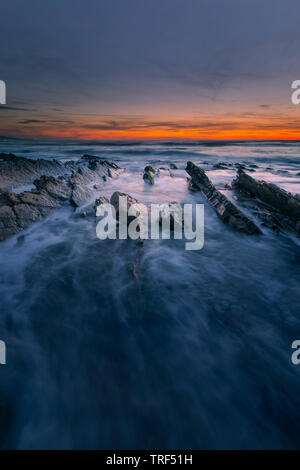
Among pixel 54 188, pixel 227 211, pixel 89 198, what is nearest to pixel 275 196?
pixel 227 211

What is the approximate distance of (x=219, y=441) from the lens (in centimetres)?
A: 161

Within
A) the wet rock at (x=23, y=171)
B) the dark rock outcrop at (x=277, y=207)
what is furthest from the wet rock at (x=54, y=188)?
the dark rock outcrop at (x=277, y=207)

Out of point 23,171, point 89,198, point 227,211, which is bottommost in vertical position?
point 227,211

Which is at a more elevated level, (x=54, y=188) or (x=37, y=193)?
(x=54, y=188)

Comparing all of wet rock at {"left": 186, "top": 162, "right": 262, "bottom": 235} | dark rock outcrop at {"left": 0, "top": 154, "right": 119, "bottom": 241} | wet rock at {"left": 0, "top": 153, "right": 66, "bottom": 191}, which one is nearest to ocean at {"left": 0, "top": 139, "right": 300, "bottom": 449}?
wet rock at {"left": 186, "top": 162, "right": 262, "bottom": 235}

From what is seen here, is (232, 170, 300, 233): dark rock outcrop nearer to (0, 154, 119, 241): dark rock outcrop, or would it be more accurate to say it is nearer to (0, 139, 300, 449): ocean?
(0, 139, 300, 449): ocean

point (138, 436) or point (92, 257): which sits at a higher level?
point (92, 257)

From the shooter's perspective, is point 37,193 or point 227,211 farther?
point 37,193

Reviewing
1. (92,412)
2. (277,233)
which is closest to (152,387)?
(92,412)

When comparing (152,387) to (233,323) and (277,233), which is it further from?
(277,233)

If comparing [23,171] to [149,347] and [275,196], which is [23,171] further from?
[275,196]

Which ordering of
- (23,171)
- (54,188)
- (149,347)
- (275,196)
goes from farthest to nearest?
(23,171)
(54,188)
(275,196)
(149,347)

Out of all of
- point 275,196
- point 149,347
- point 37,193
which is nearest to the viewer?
point 149,347
